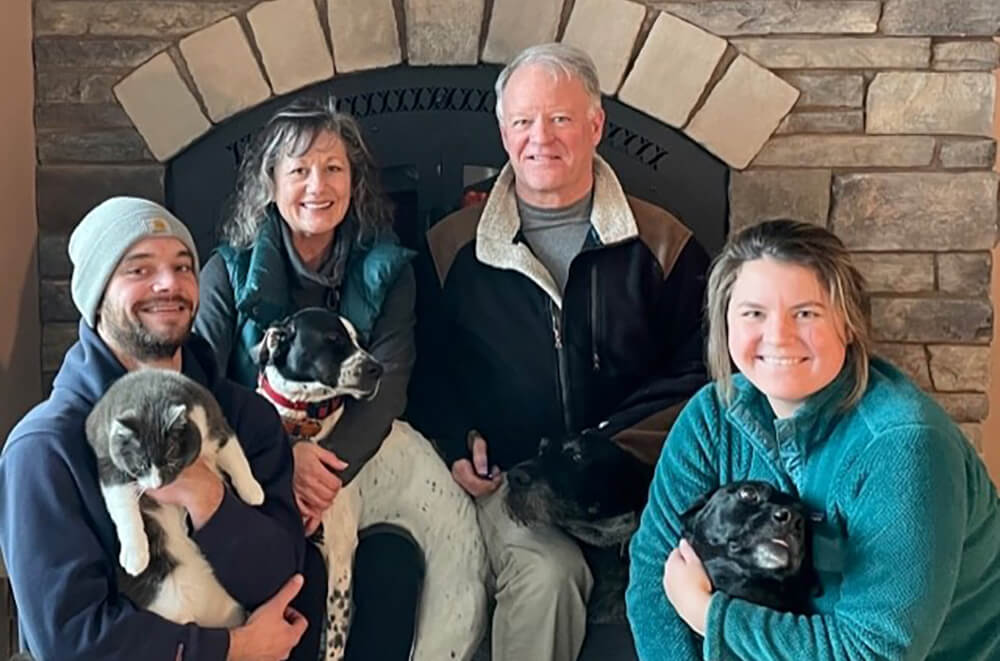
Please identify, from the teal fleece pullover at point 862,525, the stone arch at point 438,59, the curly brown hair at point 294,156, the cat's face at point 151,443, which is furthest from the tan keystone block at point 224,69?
the teal fleece pullover at point 862,525

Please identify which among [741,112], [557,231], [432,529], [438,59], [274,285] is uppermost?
[438,59]

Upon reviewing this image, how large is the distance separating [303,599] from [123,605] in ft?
1.25

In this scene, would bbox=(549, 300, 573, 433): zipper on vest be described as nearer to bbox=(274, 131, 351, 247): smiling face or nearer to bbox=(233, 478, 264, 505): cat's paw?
bbox=(274, 131, 351, 247): smiling face

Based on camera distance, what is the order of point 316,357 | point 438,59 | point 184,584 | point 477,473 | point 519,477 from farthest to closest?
point 438,59
point 477,473
point 519,477
point 316,357
point 184,584

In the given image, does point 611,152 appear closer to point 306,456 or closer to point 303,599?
point 306,456

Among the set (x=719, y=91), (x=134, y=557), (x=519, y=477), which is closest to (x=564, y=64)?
(x=719, y=91)

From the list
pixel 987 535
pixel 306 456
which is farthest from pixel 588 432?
pixel 987 535

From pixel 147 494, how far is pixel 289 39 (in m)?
1.39

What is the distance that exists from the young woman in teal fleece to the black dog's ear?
707 mm

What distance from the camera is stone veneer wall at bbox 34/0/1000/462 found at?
2605 millimetres

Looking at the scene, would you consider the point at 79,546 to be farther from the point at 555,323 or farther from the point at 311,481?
the point at 555,323

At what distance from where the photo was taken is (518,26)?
2.63 metres

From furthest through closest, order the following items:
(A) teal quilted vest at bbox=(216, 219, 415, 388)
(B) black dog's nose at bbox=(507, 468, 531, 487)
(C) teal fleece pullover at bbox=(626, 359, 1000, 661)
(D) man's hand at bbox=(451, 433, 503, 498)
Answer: (D) man's hand at bbox=(451, 433, 503, 498)
(B) black dog's nose at bbox=(507, 468, 531, 487)
(A) teal quilted vest at bbox=(216, 219, 415, 388)
(C) teal fleece pullover at bbox=(626, 359, 1000, 661)

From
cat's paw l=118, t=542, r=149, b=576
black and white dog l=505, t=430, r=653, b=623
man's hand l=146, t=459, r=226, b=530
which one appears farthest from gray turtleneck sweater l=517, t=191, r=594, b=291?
cat's paw l=118, t=542, r=149, b=576
